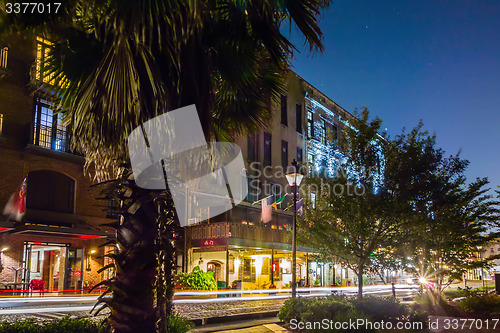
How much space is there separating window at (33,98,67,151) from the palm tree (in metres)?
18.7

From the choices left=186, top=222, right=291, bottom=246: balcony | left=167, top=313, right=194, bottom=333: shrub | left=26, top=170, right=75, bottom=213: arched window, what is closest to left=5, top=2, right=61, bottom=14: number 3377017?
left=167, top=313, right=194, bottom=333: shrub

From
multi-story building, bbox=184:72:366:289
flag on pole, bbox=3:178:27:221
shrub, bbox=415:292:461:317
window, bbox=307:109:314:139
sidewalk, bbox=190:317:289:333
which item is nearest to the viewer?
sidewalk, bbox=190:317:289:333

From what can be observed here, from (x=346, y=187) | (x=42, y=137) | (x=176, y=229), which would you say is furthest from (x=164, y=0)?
Result: (x=42, y=137)

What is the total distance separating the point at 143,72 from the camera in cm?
625

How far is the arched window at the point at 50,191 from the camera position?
2458 cm

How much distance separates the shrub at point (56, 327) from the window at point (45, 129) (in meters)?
19.7

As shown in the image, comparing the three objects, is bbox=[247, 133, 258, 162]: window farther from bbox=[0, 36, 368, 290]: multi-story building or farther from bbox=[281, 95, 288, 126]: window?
bbox=[281, 95, 288, 126]: window

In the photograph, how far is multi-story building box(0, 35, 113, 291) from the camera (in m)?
23.0

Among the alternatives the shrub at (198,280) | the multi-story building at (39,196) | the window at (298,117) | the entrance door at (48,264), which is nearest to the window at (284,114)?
the window at (298,117)

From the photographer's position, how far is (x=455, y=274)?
18.3 metres

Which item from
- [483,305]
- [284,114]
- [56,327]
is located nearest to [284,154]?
[284,114]

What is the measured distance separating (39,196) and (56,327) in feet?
66.5

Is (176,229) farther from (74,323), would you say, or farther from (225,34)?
(225,34)

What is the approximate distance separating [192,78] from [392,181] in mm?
9931
